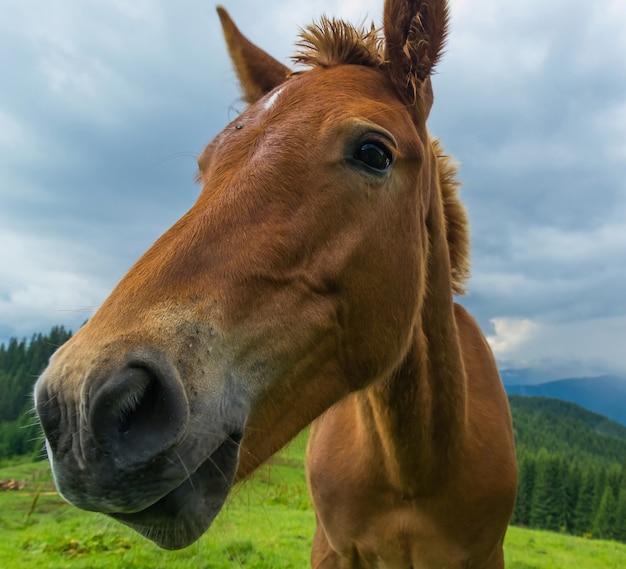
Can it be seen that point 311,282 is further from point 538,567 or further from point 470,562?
point 538,567

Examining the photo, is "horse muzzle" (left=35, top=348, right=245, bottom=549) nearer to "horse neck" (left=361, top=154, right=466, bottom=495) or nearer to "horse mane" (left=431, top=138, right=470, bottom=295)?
"horse neck" (left=361, top=154, right=466, bottom=495)

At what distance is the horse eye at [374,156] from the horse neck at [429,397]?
817 millimetres

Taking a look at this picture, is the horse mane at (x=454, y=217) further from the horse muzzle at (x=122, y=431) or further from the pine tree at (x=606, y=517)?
the pine tree at (x=606, y=517)

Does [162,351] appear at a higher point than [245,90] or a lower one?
lower

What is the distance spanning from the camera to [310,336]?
2.16m

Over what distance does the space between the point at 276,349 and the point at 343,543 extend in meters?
2.69

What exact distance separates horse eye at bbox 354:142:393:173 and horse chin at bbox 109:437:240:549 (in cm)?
135

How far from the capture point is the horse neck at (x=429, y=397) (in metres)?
3.16

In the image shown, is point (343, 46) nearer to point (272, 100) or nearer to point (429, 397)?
point (272, 100)

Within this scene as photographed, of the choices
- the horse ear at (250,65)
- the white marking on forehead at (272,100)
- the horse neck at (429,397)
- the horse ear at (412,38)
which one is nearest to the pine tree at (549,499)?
the horse neck at (429,397)

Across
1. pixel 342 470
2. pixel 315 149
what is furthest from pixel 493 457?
pixel 315 149

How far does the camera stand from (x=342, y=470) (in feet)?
13.0

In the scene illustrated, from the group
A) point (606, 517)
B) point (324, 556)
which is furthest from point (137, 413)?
point (606, 517)

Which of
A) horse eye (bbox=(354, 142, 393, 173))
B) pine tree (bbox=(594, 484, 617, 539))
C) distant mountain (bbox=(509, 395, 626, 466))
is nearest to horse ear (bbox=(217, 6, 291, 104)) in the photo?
horse eye (bbox=(354, 142, 393, 173))
